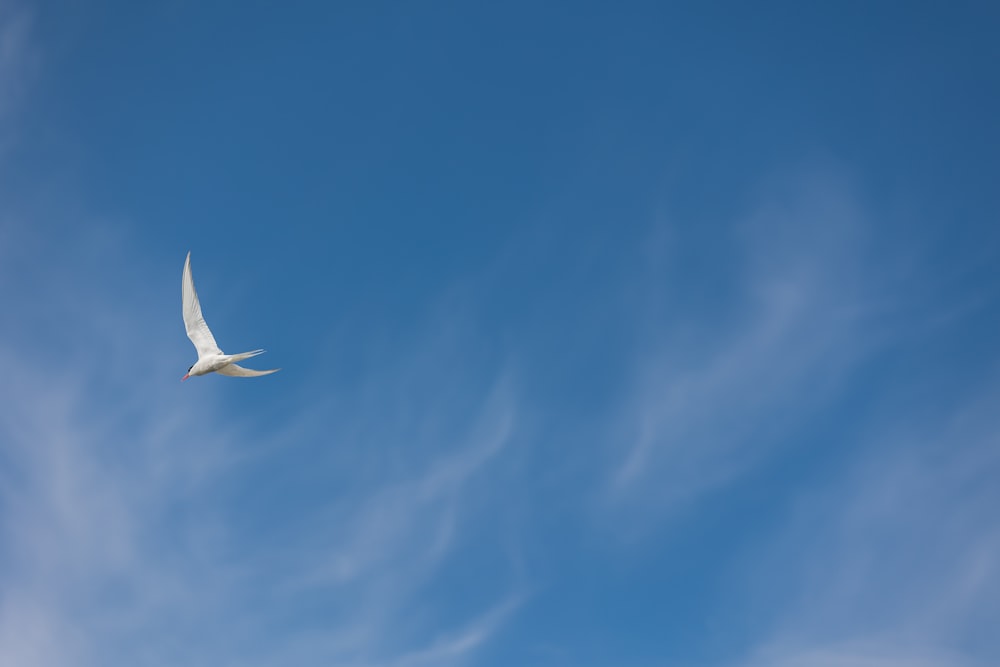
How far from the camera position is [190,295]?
55.9 metres

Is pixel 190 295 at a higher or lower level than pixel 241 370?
higher

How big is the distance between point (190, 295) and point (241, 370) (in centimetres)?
738

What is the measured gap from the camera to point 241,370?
2196 inches
